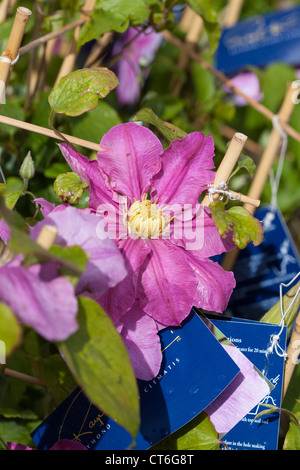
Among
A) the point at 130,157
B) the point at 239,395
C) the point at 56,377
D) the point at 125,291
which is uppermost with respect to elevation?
the point at 130,157

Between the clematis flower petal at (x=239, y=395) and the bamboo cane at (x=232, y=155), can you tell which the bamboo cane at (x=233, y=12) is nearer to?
the bamboo cane at (x=232, y=155)

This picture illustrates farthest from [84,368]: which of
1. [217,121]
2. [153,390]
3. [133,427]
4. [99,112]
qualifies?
[217,121]

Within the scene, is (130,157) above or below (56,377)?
above

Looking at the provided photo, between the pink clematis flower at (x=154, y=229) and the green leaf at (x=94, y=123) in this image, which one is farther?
the green leaf at (x=94, y=123)

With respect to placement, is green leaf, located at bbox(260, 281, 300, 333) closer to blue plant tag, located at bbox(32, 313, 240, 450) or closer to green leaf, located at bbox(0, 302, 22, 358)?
blue plant tag, located at bbox(32, 313, 240, 450)

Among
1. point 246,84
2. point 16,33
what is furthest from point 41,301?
point 246,84

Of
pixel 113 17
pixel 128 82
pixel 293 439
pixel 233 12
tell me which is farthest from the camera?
pixel 233 12

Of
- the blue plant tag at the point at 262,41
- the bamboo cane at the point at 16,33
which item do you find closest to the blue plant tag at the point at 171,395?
the bamboo cane at the point at 16,33

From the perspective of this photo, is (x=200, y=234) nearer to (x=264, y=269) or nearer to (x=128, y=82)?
(x=264, y=269)
